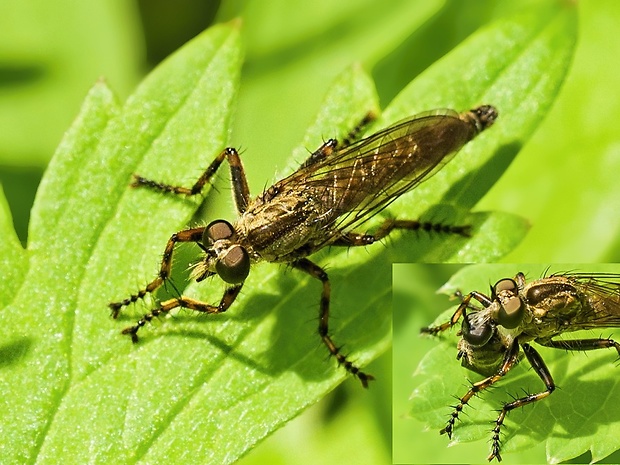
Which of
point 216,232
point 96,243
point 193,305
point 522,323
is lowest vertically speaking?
point 522,323

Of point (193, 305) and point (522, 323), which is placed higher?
point (193, 305)

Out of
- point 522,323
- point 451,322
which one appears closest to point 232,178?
point 451,322

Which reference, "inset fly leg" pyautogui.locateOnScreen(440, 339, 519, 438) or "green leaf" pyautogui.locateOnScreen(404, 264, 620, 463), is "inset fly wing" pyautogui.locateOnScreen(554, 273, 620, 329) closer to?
"green leaf" pyautogui.locateOnScreen(404, 264, 620, 463)

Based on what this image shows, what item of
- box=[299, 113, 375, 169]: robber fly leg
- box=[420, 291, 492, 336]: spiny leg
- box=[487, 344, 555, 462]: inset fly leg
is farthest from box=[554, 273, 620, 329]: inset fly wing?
box=[299, 113, 375, 169]: robber fly leg

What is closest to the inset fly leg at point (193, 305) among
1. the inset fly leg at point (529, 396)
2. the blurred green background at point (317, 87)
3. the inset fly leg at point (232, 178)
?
the inset fly leg at point (232, 178)

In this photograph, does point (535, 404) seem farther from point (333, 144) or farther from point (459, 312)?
point (333, 144)

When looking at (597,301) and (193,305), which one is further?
(597,301)

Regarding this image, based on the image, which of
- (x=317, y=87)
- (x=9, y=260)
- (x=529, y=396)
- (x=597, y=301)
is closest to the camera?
(x=9, y=260)
